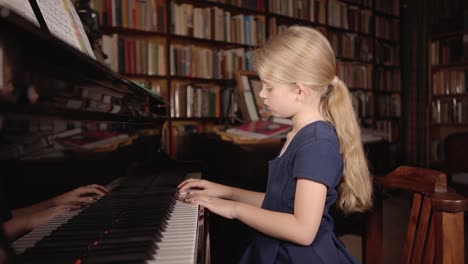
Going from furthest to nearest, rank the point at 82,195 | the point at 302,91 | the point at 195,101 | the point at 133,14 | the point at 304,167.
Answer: the point at 195,101, the point at 133,14, the point at 302,91, the point at 304,167, the point at 82,195

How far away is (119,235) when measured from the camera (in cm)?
63

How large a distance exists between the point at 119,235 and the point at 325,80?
0.64 meters

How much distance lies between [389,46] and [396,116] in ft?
3.00

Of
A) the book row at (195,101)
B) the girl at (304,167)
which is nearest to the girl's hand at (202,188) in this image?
the girl at (304,167)

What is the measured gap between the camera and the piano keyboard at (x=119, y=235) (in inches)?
20.8

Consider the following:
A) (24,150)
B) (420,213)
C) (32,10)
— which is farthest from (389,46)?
(24,150)

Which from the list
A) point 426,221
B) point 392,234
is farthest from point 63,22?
point 392,234

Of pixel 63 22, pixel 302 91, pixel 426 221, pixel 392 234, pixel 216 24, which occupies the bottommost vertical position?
pixel 392 234

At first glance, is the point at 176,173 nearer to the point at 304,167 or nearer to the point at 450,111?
the point at 304,167

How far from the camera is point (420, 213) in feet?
2.98

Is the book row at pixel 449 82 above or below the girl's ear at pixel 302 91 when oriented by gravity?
above

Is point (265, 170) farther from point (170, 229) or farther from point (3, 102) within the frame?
point (3, 102)

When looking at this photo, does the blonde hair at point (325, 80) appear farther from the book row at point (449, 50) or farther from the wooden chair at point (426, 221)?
the book row at point (449, 50)

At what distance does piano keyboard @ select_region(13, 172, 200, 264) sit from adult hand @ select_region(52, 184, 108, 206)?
0.02m
